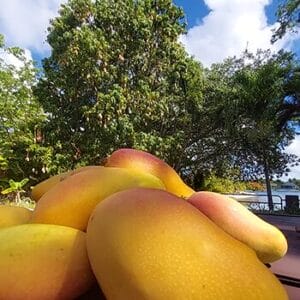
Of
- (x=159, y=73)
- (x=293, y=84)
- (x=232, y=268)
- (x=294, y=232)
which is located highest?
(x=159, y=73)

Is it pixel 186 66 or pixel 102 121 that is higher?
pixel 186 66

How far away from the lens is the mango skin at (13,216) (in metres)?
0.81

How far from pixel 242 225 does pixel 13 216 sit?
0.47 meters

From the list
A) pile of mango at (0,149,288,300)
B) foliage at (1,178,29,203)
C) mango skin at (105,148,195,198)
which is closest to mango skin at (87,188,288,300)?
pile of mango at (0,149,288,300)

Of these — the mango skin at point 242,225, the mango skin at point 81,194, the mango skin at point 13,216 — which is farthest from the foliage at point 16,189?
the mango skin at point 242,225

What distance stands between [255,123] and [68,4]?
28.6 feet

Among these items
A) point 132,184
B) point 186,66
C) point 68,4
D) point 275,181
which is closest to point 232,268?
point 132,184

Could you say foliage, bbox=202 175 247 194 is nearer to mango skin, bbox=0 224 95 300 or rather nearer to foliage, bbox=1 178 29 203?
foliage, bbox=1 178 29 203

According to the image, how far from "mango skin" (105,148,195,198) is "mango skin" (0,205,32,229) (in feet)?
0.69

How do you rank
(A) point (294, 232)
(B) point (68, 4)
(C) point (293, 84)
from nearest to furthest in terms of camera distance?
(A) point (294, 232), (C) point (293, 84), (B) point (68, 4)

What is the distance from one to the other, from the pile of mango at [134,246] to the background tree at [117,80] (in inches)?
513

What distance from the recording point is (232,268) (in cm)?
56

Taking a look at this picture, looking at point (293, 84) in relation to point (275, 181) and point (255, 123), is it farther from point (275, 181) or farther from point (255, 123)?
point (275, 181)

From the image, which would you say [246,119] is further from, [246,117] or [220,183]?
[220,183]
